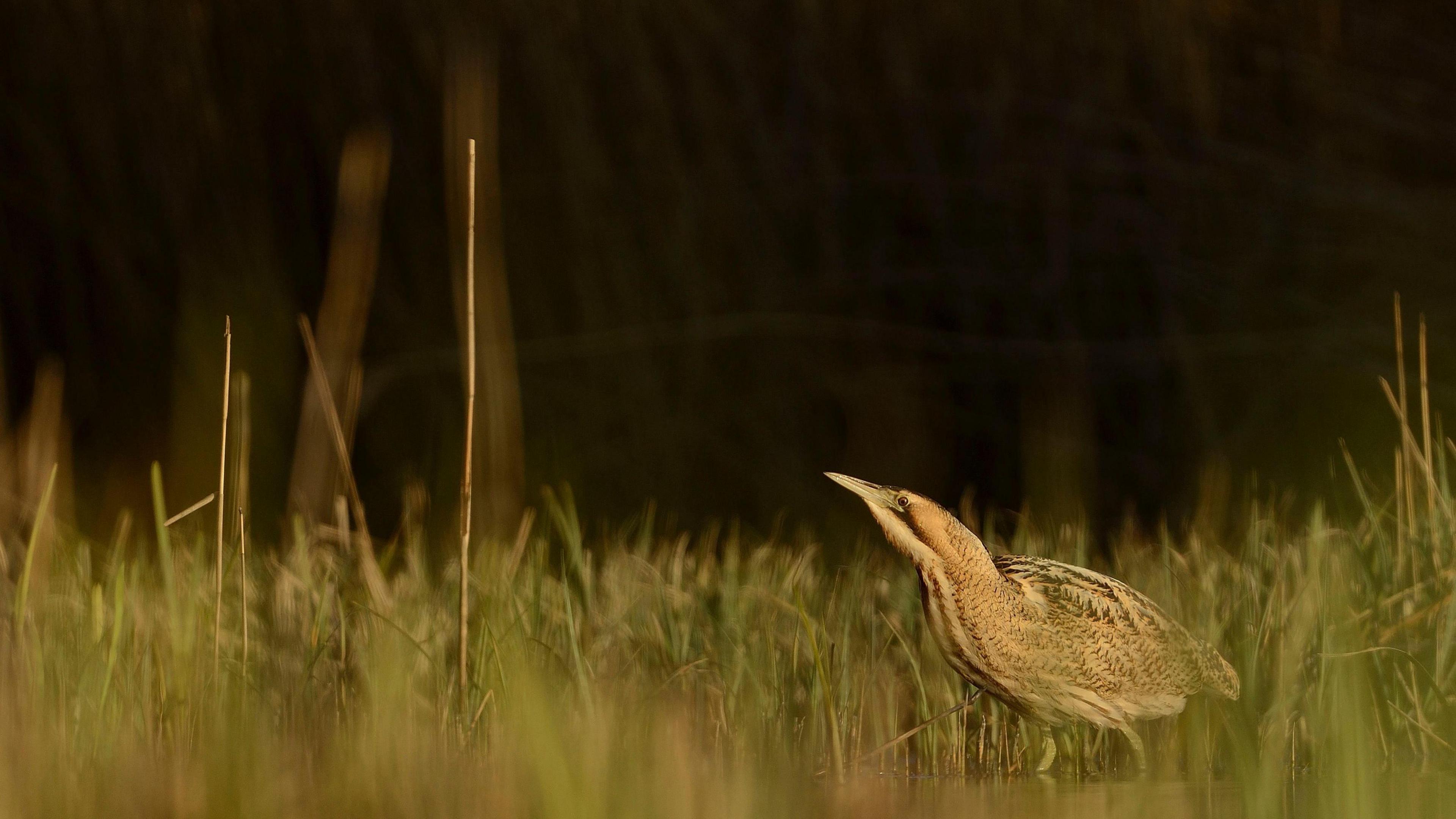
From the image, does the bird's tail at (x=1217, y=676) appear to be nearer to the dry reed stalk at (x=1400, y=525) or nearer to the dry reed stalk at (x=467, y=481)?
the dry reed stalk at (x=1400, y=525)

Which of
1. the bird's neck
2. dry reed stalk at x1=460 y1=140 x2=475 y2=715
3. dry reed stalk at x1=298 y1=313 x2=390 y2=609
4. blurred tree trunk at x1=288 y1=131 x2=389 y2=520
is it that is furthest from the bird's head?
blurred tree trunk at x1=288 y1=131 x2=389 y2=520


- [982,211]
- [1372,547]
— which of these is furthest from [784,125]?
[1372,547]

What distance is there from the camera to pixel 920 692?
5.97 feet

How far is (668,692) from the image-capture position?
1.81 m

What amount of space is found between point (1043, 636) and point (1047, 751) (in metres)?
0.14

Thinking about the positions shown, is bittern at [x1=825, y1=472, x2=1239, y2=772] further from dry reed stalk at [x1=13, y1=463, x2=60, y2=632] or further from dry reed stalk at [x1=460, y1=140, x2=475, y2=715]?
dry reed stalk at [x1=13, y1=463, x2=60, y2=632]

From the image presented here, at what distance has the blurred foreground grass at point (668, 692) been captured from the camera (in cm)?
124

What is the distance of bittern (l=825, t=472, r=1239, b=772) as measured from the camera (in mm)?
1576

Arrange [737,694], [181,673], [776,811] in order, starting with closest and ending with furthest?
[776,811]
[181,673]
[737,694]

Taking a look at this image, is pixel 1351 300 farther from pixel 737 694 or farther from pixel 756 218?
pixel 737 694

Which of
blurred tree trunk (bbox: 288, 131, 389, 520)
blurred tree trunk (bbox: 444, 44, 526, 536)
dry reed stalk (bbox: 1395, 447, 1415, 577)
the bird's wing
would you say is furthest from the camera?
blurred tree trunk (bbox: 444, 44, 526, 536)

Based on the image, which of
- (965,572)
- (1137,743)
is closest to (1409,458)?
(1137,743)

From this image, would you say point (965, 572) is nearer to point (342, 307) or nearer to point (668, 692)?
point (668, 692)

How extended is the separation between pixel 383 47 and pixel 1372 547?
7.52ft
